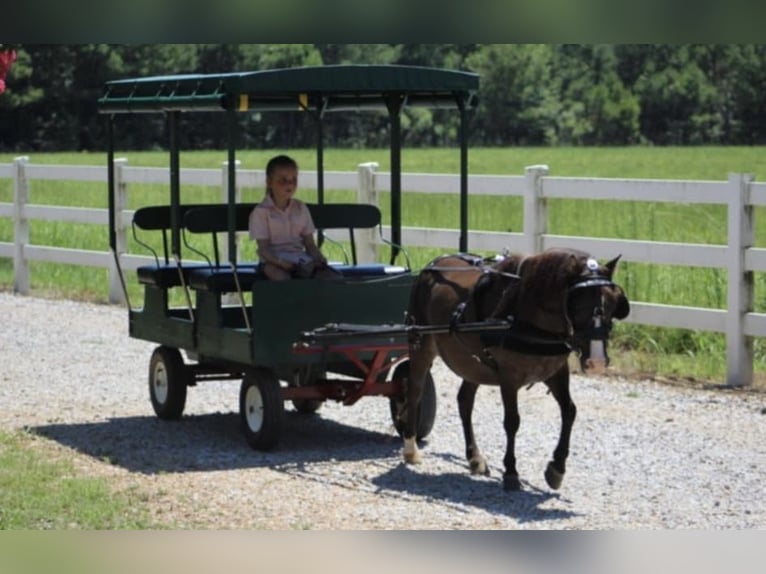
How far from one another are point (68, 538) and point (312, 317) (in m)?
2.98

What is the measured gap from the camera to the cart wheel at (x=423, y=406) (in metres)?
8.65

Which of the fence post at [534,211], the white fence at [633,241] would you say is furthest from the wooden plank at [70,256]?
the fence post at [534,211]

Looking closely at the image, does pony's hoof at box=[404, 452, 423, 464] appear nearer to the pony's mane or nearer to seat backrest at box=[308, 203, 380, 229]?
the pony's mane

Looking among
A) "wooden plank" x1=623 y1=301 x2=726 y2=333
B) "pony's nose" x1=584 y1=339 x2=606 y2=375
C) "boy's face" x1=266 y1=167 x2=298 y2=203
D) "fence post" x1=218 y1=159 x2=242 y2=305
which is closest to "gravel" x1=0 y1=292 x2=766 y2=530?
"wooden plank" x1=623 y1=301 x2=726 y2=333

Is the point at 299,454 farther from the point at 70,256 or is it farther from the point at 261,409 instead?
the point at 70,256

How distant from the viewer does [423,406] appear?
8.70m

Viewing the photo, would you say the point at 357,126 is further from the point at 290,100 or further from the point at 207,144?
the point at 290,100

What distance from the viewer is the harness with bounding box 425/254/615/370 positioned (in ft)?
22.5

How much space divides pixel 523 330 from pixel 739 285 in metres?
3.85

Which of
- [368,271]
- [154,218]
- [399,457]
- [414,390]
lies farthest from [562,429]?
[154,218]

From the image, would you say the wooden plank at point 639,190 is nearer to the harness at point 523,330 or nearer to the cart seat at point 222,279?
the cart seat at point 222,279

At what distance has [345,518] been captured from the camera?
688 cm

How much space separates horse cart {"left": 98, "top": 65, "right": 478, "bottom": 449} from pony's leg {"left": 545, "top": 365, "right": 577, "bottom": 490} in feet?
2.70

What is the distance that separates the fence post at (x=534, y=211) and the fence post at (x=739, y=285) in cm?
172
